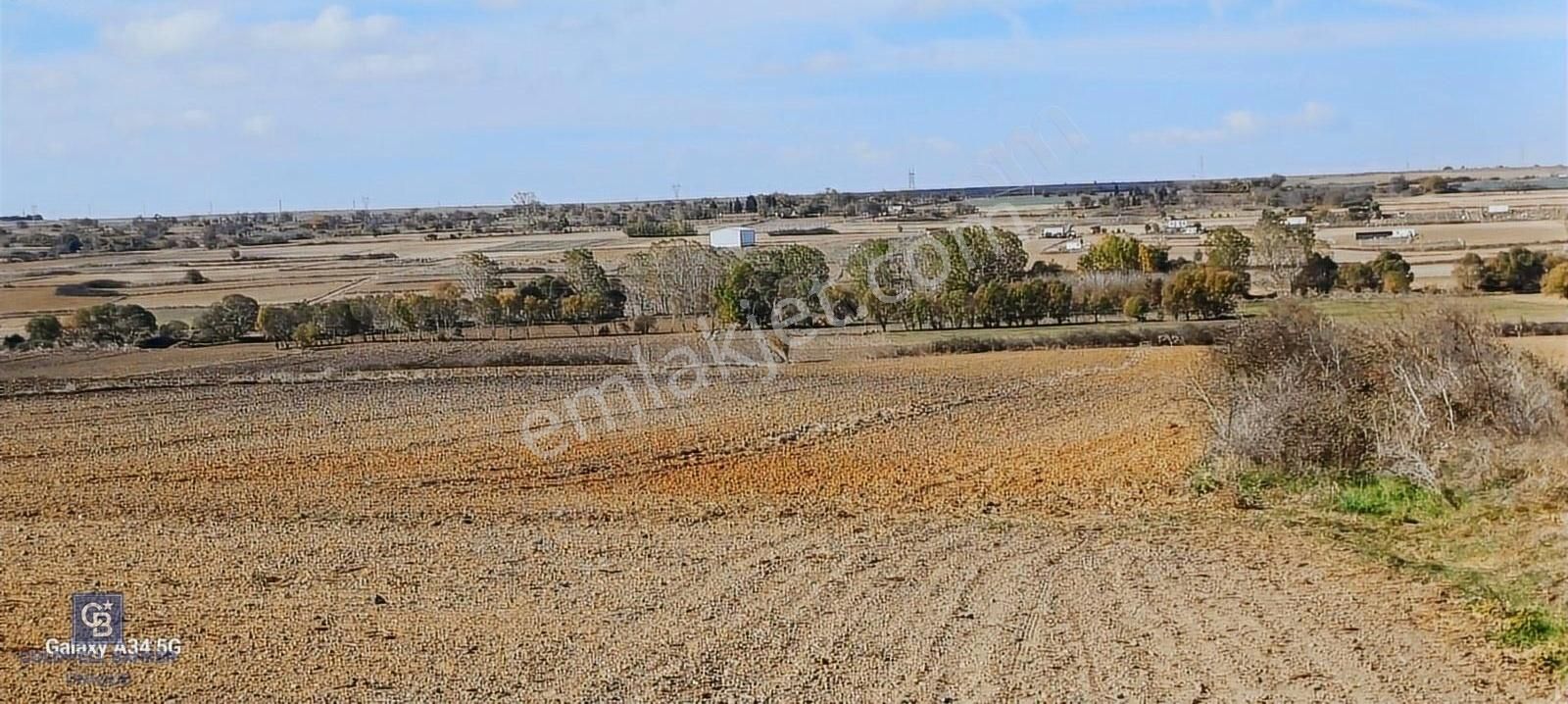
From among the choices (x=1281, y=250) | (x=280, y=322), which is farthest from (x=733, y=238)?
(x=1281, y=250)

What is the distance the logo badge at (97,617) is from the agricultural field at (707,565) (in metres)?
0.15

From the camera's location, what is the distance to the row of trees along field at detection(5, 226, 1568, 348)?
3656 centimetres

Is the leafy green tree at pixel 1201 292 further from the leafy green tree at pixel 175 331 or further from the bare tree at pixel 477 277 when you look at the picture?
the leafy green tree at pixel 175 331

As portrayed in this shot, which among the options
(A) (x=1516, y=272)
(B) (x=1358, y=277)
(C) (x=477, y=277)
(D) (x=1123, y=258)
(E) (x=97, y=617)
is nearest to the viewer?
(E) (x=97, y=617)

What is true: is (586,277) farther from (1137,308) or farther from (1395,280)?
(1395,280)

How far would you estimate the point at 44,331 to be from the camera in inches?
1533

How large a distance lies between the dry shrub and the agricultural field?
4.05 ft

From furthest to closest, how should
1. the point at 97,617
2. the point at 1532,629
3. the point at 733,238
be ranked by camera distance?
the point at 733,238, the point at 97,617, the point at 1532,629

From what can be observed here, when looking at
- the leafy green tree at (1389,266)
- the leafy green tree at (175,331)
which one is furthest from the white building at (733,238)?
the leafy green tree at (1389,266)

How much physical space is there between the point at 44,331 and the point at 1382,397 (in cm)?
3844

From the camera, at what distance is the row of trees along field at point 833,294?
3656 cm

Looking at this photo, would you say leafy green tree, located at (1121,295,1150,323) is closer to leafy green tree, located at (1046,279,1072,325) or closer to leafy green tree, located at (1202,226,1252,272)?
leafy green tree, located at (1046,279,1072,325)

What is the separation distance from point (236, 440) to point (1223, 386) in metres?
14.4

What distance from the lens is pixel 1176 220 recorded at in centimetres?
6234
